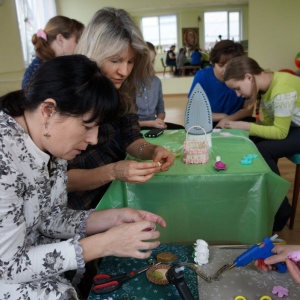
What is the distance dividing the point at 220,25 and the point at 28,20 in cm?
369

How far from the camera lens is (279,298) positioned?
729mm

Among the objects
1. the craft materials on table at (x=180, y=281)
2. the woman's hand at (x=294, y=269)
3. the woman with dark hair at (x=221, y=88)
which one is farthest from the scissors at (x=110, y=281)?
the woman with dark hair at (x=221, y=88)

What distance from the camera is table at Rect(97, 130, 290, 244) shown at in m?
1.18

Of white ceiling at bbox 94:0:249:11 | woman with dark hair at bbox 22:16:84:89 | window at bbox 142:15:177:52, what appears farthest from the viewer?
window at bbox 142:15:177:52

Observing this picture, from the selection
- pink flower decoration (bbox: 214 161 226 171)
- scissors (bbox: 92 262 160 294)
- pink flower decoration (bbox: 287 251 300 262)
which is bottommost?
scissors (bbox: 92 262 160 294)

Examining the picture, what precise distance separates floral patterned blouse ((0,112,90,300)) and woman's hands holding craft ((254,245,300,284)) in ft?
1.48

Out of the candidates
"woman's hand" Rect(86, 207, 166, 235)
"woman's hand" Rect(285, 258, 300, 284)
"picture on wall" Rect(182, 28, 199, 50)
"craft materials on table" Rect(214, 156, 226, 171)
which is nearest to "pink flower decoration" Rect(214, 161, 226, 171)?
"craft materials on table" Rect(214, 156, 226, 171)

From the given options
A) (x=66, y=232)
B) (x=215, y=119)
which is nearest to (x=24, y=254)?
(x=66, y=232)

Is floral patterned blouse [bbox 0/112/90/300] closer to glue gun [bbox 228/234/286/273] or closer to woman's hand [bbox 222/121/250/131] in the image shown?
glue gun [bbox 228/234/286/273]

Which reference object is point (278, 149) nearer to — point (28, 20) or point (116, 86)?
point (116, 86)

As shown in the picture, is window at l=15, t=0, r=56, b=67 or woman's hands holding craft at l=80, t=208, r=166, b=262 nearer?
woman's hands holding craft at l=80, t=208, r=166, b=262

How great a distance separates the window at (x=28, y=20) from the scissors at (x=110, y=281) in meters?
4.60

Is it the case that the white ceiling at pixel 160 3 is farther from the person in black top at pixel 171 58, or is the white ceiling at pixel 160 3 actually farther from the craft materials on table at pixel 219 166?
the craft materials on table at pixel 219 166

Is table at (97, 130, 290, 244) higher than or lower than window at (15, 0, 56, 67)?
lower
